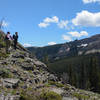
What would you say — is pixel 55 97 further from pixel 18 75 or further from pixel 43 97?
pixel 18 75

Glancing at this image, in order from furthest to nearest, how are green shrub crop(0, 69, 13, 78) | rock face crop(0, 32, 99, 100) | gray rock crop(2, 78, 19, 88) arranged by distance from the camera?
green shrub crop(0, 69, 13, 78)
gray rock crop(2, 78, 19, 88)
rock face crop(0, 32, 99, 100)

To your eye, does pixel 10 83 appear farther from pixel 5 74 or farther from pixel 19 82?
pixel 5 74

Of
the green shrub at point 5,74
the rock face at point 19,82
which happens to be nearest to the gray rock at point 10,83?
the rock face at point 19,82

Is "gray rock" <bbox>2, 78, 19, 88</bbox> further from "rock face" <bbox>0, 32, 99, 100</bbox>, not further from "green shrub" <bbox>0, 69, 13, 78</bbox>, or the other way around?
"green shrub" <bbox>0, 69, 13, 78</bbox>

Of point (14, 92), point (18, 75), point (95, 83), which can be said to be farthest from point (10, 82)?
point (95, 83)

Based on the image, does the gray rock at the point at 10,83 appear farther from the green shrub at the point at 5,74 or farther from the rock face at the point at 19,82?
the green shrub at the point at 5,74

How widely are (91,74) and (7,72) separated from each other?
58.4m

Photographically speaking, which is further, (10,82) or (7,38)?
(7,38)

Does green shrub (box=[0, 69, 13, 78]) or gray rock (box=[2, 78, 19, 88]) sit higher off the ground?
green shrub (box=[0, 69, 13, 78])

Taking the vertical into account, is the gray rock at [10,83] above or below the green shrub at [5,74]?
below

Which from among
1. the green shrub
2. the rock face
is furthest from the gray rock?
the green shrub

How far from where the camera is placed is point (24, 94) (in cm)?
958

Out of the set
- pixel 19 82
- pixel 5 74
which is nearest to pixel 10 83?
pixel 19 82

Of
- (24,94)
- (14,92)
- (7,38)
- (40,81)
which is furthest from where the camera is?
(7,38)
